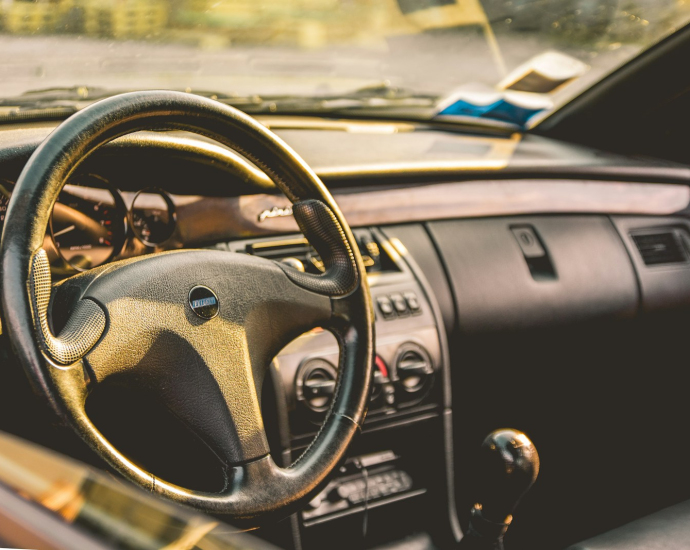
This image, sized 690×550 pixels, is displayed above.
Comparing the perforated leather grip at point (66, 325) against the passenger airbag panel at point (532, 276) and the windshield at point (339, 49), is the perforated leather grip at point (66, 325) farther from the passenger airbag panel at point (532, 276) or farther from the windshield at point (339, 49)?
the passenger airbag panel at point (532, 276)

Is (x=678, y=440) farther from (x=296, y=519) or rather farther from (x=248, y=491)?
(x=248, y=491)

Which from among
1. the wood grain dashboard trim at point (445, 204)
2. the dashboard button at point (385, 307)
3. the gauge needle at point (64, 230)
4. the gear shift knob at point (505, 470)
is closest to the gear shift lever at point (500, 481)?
the gear shift knob at point (505, 470)

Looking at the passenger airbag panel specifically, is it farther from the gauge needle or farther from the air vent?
the gauge needle

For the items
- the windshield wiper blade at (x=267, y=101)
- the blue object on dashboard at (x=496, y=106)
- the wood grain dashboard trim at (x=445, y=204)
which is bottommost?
the wood grain dashboard trim at (x=445, y=204)

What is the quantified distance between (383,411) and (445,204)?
2.12 feet

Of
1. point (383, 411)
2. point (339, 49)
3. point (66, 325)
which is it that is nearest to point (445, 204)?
A: point (383, 411)

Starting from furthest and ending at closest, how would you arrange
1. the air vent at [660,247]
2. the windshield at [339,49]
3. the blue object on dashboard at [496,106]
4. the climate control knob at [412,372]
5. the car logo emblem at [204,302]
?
the blue object on dashboard at [496,106] → the air vent at [660,247] → the windshield at [339,49] → the climate control knob at [412,372] → the car logo emblem at [204,302]

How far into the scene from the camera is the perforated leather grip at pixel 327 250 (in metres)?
1.23

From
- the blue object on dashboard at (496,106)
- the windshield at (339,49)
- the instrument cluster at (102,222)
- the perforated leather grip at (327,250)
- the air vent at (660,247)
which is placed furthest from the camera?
the blue object on dashboard at (496,106)

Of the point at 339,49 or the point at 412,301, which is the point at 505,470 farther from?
the point at 339,49

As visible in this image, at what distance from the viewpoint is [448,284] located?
1.86 metres

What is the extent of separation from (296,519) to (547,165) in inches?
51.1

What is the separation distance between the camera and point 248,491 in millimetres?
1055

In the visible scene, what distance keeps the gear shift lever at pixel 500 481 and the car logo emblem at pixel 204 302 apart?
2.10 feet
